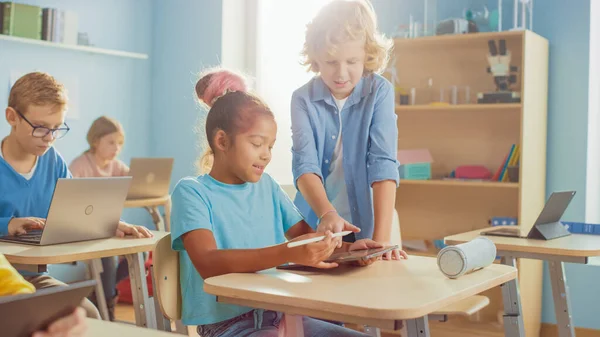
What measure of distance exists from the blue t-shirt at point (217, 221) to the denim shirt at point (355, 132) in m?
0.25

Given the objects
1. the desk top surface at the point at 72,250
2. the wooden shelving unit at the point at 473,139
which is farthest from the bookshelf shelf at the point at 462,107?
the desk top surface at the point at 72,250

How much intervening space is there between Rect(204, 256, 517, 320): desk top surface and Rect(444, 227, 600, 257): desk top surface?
2.44 ft

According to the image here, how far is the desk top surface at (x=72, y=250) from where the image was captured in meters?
2.05

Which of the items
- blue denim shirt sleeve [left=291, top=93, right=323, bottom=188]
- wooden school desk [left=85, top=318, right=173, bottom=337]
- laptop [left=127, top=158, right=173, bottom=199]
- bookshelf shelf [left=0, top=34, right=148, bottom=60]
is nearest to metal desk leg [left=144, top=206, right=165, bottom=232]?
laptop [left=127, top=158, right=173, bottom=199]

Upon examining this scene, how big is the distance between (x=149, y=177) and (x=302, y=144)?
101 inches

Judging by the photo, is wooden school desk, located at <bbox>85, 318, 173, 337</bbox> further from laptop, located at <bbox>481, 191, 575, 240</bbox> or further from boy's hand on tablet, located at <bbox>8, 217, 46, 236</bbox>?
laptop, located at <bbox>481, 191, 575, 240</bbox>

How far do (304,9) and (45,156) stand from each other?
118 inches

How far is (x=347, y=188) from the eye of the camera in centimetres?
215

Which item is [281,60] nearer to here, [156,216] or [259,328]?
[156,216]

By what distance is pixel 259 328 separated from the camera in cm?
168

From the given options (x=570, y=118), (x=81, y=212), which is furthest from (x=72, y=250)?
(x=570, y=118)

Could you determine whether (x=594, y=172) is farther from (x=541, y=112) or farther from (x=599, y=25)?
(x=599, y=25)

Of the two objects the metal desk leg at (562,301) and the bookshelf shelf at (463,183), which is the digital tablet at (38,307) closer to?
the metal desk leg at (562,301)

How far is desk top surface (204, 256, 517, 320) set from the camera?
4.32 feet
